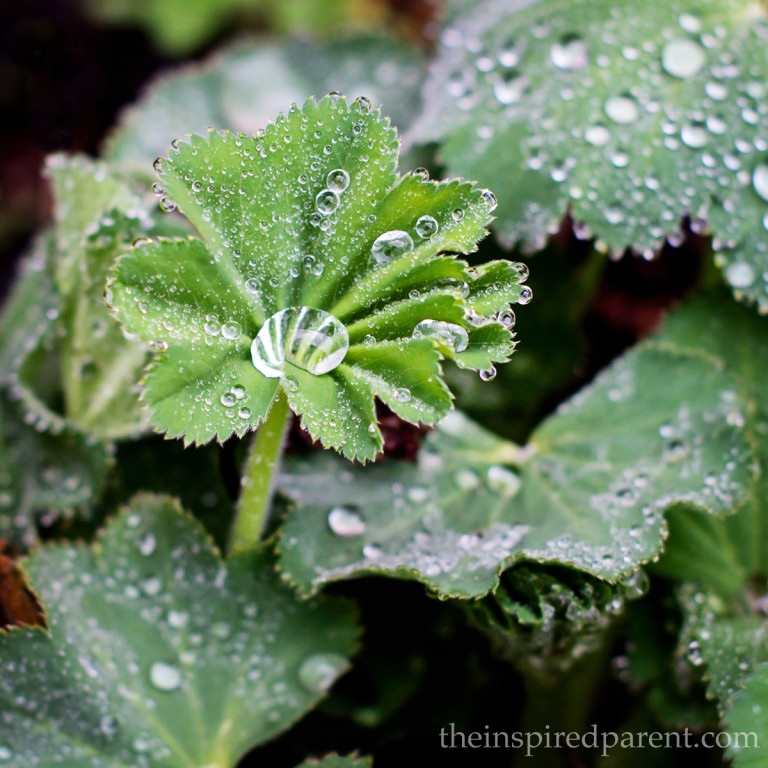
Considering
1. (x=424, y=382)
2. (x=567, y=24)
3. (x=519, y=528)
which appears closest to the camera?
(x=424, y=382)

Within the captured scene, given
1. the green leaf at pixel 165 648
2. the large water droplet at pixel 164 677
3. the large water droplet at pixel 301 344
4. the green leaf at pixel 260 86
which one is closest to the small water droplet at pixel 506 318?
the large water droplet at pixel 301 344

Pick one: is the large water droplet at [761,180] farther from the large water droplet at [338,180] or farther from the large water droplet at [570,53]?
the large water droplet at [338,180]

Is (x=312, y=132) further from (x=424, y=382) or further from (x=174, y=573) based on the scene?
(x=174, y=573)

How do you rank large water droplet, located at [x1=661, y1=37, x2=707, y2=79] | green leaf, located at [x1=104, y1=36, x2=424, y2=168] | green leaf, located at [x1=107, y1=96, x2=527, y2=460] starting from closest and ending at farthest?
green leaf, located at [x1=107, y1=96, x2=527, y2=460], large water droplet, located at [x1=661, y1=37, x2=707, y2=79], green leaf, located at [x1=104, y1=36, x2=424, y2=168]

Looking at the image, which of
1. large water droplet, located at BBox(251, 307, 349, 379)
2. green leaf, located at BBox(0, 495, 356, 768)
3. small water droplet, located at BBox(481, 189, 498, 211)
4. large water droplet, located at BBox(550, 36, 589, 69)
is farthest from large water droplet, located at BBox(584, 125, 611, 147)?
green leaf, located at BBox(0, 495, 356, 768)

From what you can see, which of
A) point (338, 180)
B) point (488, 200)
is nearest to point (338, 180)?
point (338, 180)

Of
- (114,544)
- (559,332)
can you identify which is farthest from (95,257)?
(559,332)

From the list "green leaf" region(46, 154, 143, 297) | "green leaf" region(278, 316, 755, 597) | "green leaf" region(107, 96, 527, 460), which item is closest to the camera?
"green leaf" region(107, 96, 527, 460)

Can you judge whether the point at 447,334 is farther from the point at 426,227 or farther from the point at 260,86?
the point at 260,86

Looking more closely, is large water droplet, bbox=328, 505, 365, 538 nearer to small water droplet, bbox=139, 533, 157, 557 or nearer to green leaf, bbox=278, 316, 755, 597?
green leaf, bbox=278, 316, 755, 597
